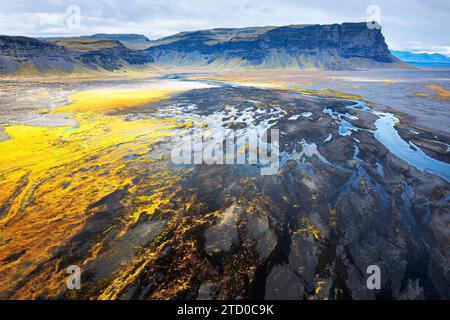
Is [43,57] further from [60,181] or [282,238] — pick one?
[282,238]

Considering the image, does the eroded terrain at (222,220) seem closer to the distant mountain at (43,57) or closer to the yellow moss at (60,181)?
the yellow moss at (60,181)

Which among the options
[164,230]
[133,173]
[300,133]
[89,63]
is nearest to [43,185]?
[133,173]

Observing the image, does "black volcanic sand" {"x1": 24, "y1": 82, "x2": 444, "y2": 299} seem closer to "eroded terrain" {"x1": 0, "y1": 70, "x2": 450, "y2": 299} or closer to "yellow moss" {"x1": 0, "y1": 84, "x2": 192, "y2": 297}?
"eroded terrain" {"x1": 0, "y1": 70, "x2": 450, "y2": 299}

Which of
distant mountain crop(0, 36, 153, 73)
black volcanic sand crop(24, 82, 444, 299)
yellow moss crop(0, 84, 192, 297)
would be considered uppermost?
distant mountain crop(0, 36, 153, 73)

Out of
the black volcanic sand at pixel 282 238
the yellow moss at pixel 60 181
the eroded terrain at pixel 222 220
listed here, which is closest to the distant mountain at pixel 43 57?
the yellow moss at pixel 60 181

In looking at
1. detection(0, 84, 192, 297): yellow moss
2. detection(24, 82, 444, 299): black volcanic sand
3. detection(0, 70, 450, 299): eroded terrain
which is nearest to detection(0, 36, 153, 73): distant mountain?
detection(0, 84, 192, 297): yellow moss
